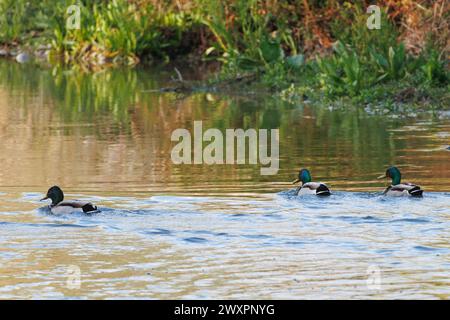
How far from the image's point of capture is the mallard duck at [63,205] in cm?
1263

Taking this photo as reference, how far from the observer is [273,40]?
26422mm

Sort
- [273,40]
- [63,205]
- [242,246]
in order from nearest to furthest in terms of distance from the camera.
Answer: [242,246], [63,205], [273,40]

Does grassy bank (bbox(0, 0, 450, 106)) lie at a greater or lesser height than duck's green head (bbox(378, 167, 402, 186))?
greater

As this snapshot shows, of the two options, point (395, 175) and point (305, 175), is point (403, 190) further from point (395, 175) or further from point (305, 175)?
point (305, 175)

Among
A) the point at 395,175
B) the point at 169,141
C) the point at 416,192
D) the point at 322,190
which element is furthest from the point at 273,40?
the point at 416,192

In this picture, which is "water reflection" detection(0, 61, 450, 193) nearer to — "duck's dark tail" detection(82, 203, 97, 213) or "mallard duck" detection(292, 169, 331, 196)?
"mallard duck" detection(292, 169, 331, 196)

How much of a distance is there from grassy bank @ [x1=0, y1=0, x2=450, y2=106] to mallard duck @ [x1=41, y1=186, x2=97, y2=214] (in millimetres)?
9457

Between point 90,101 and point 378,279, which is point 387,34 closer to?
point 90,101

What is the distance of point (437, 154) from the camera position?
1648 centimetres

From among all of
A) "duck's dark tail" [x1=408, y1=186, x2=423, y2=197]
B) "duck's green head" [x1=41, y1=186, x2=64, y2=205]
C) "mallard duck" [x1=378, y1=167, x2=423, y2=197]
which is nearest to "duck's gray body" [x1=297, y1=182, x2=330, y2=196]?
"mallard duck" [x1=378, y1=167, x2=423, y2=197]

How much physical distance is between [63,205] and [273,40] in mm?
14162

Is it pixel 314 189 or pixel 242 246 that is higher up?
pixel 314 189

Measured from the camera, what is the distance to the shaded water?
10250 millimetres

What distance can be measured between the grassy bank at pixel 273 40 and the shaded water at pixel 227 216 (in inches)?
52.2
